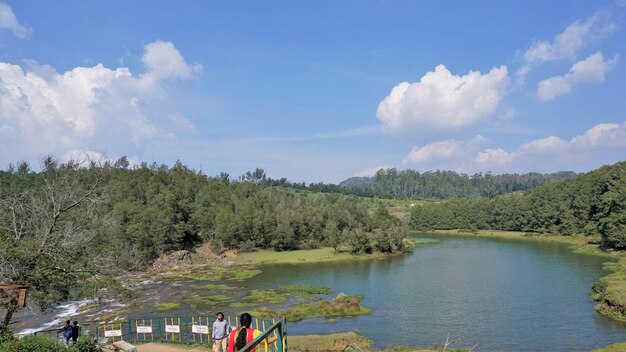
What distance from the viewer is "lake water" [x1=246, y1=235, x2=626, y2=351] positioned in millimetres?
37469

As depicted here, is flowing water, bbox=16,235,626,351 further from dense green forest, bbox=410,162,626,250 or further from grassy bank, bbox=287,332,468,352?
dense green forest, bbox=410,162,626,250

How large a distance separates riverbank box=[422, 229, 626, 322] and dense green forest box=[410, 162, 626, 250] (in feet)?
11.1

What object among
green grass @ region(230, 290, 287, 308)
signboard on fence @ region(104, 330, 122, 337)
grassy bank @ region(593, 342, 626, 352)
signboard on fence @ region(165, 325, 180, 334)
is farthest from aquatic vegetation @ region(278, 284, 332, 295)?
grassy bank @ region(593, 342, 626, 352)

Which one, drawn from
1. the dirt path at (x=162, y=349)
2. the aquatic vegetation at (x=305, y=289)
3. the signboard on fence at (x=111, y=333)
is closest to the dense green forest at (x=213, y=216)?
the aquatic vegetation at (x=305, y=289)

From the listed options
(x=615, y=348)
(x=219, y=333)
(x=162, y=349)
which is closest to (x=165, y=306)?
(x=162, y=349)

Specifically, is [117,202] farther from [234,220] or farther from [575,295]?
[575,295]

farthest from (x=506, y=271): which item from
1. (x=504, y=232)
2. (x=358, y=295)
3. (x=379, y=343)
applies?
(x=504, y=232)

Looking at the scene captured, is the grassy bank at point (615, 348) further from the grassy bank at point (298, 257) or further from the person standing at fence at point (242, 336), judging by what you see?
the grassy bank at point (298, 257)

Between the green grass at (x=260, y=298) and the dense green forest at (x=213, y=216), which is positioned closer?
the green grass at (x=260, y=298)

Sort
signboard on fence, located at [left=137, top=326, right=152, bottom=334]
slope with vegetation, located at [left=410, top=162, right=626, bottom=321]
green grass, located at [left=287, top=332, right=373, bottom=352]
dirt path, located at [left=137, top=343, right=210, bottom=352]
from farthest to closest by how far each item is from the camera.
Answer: slope with vegetation, located at [left=410, top=162, right=626, bottom=321] → green grass, located at [left=287, top=332, right=373, bottom=352] → signboard on fence, located at [left=137, top=326, right=152, bottom=334] → dirt path, located at [left=137, top=343, right=210, bottom=352]

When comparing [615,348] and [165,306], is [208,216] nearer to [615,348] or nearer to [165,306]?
[165,306]

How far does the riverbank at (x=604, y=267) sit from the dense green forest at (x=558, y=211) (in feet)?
11.1

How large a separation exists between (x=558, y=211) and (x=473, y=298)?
88.5 m

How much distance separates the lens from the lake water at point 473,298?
37.5 m
